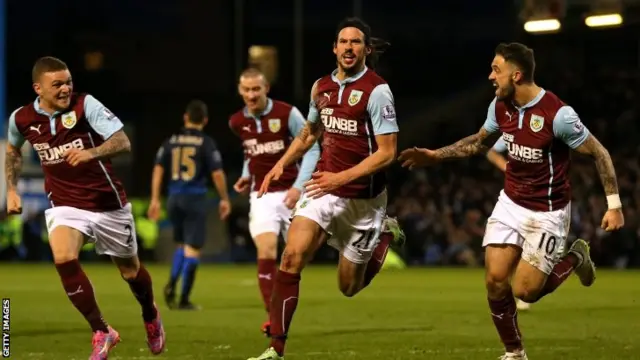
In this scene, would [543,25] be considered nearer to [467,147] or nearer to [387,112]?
[467,147]

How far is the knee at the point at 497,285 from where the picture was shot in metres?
8.78

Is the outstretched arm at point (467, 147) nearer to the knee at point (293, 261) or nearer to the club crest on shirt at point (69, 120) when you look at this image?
the knee at point (293, 261)

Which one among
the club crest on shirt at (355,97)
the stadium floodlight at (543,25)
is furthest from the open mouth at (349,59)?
the stadium floodlight at (543,25)

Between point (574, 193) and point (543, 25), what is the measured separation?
4665 millimetres

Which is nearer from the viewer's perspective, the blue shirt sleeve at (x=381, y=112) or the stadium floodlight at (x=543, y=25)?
the blue shirt sleeve at (x=381, y=112)

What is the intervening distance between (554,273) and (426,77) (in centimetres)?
3650

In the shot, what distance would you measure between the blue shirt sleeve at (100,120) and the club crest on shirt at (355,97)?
1640mm

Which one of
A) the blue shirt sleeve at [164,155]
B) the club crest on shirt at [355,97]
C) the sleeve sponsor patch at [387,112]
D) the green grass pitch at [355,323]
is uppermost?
the club crest on shirt at [355,97]

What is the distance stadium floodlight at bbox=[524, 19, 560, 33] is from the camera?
21.6m

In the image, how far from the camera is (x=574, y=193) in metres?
25.3

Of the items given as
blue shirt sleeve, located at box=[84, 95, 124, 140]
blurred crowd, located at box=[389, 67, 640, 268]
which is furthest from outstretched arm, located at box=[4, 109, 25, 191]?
blurred crowd, located at box=[389, 67, 640, 268]

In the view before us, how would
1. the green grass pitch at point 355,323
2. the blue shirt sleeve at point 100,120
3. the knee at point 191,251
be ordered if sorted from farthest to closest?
the knee at point 191,251 < the green grass pitch at point 355,323 < the blue shirt sleeve at point 100,120

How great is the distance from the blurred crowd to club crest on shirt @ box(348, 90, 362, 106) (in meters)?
15.7

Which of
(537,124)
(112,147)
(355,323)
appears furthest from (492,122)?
(355,323)
